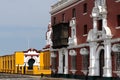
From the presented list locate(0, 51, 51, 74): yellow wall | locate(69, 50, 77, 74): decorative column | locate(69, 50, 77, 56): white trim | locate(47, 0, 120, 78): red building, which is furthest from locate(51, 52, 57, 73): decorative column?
locate(69, 50, 77, 74): decorative column

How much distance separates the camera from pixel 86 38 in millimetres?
49344

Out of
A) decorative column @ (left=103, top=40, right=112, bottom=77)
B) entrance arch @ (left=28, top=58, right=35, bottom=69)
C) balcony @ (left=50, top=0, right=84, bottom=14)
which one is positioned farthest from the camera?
entrance arch @ (left=28, top=58, right=35, bottom=69)

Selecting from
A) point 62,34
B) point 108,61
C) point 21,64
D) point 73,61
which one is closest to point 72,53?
point 73,61

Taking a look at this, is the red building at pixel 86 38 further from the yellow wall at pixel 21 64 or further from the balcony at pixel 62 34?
the yellow wall at pixel 21 64

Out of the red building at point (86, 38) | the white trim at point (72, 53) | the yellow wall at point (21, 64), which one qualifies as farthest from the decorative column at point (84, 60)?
the yellow wall at point (21, 64)

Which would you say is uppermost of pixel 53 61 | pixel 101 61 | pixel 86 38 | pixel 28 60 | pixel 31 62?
pixel 86 38

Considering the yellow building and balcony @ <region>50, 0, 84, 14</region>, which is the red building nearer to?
balcony @ <region>50, 0, 84, 14</region>

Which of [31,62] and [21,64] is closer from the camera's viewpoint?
[21,64]

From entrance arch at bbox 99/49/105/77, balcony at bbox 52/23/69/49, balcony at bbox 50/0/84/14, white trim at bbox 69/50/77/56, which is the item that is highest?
balcony at bbox 50/0/84/14

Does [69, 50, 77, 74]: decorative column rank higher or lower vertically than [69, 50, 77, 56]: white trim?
lower

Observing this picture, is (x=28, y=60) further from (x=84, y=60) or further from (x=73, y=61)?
(x=84, y=60)

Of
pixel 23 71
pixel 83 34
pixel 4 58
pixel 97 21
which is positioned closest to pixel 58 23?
pixel 83 34

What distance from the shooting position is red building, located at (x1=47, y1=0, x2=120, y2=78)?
42969 millimetres

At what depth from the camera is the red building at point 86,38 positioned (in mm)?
42969
